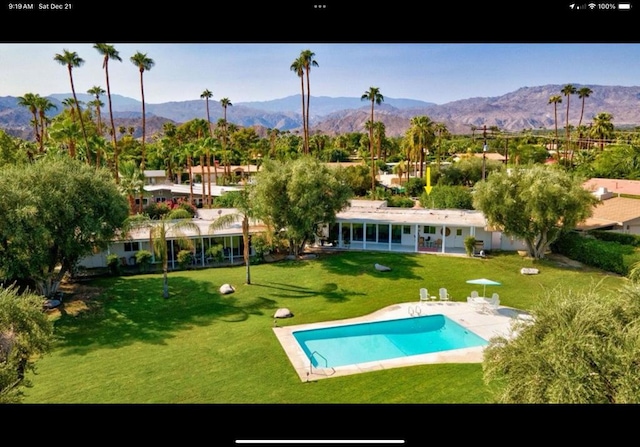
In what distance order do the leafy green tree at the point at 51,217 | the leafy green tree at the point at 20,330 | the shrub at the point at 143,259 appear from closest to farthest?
the leafy green tree at the point at 20,330
the leafy green tree at the point at 51,217
the shrub at the point at 143,259

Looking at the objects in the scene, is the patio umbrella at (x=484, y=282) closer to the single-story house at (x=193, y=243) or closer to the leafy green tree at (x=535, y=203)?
the leafy green tree at (x=535, y=203)

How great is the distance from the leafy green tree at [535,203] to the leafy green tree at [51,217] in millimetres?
15310

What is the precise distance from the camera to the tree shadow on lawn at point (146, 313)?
1255cm

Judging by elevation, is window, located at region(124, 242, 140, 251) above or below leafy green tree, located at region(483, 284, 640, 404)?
below

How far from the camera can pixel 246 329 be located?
42.9ft

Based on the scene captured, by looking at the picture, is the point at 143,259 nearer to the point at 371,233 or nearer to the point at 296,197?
the point at 296,197

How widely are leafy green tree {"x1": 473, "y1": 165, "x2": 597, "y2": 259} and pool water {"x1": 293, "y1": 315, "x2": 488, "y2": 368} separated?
758cm

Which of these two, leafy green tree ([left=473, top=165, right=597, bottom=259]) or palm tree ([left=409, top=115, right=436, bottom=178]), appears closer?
leafy green tree ([left=473, top=165, right=597, bottom=259])

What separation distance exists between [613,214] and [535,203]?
22.9 ft

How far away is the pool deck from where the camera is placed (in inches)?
406

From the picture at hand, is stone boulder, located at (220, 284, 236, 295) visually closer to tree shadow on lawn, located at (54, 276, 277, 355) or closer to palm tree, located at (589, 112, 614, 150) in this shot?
tree shadow on lawn, located at (54, 276, 277, 355)

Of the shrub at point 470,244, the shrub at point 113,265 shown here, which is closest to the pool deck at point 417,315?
the shrub at point 470,244
